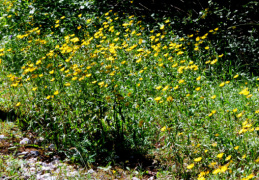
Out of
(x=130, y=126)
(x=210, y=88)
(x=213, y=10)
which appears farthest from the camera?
(x=213, y=10)

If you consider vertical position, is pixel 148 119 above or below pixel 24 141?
above

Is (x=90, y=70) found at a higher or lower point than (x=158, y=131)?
higher

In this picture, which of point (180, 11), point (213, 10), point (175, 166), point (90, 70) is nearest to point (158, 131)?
point (175, 166)

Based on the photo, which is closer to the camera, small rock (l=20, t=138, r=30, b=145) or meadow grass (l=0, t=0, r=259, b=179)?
meadow grass (l=0, t=0, r=259, b=179)

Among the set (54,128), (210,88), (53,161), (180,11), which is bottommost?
(53,161)

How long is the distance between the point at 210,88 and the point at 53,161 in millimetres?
2261

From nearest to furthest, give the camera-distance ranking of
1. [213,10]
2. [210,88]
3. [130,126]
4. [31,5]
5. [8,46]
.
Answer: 1. [130,126]
2. [210,88]
3. [213,10]
4. [8,46]
5. [31,5]

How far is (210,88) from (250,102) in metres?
0.72

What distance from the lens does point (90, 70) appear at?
3.45 m

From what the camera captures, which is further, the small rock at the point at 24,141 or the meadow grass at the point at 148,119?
the small rock at the point at 24,141

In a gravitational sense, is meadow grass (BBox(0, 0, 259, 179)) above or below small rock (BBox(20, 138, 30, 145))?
above

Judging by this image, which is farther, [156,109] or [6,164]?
[156,109]

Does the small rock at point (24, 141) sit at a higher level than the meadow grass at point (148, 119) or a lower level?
lower

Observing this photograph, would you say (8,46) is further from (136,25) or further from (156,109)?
(156,109)
